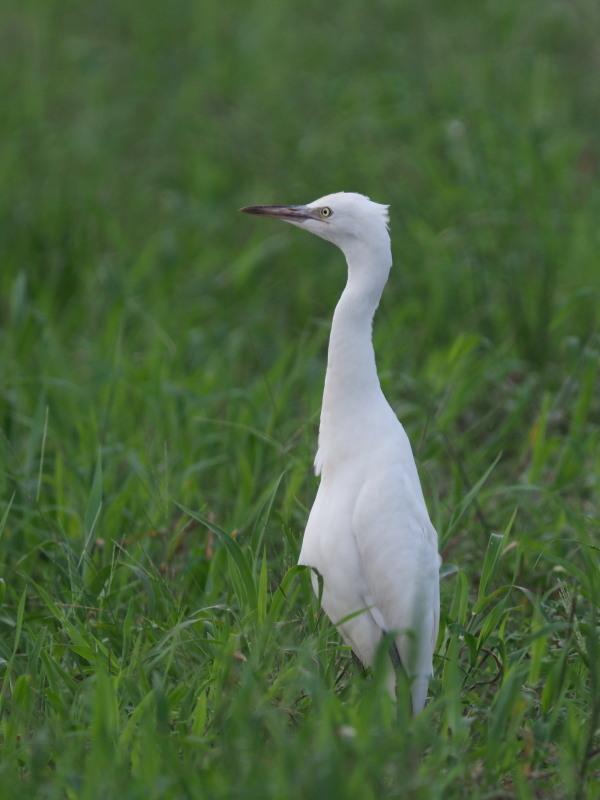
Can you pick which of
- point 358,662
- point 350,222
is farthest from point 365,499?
point 350,222

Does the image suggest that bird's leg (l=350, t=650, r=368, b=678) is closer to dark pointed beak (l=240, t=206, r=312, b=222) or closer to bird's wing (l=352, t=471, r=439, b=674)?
bird's wing (l=352, t=471, r=439, b=674)

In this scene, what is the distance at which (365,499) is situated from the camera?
318cm

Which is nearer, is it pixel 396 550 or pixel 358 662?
pixel 396 550

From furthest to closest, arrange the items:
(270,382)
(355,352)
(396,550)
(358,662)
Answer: (270,382) < (358,662) < (355,352) < (396,550)

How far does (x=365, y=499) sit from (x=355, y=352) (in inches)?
15.7

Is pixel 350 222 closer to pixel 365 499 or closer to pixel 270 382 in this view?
pixel 365 499

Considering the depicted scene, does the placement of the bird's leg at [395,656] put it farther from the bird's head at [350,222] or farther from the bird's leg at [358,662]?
the bird's head at [350,222]

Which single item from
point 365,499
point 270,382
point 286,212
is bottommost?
point 270,382

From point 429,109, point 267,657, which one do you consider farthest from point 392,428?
point 429,109

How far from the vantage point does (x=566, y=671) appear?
3145 millimetres

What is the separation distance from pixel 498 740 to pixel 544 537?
1.59 meters

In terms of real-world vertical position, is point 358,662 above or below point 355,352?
A: below

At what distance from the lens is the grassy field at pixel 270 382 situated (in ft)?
9.27

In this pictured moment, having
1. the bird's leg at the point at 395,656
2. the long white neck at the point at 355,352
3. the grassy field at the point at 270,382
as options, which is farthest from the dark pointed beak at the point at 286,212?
the bird's leg at the point at 395,656
